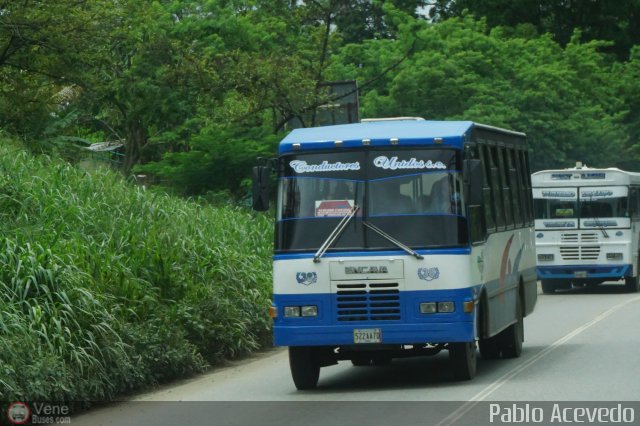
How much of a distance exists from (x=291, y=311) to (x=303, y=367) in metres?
→ 0.76

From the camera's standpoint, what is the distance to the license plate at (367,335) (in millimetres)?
13070

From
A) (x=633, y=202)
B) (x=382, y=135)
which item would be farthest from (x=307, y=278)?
(x=633, y=202)

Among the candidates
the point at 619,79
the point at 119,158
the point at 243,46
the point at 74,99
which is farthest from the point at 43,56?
the point at 619,79

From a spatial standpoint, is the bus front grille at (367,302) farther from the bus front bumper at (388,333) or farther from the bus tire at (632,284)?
the bus tire at (632,284)

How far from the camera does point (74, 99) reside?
30.2 meters

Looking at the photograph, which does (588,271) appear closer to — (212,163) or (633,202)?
(633,202)

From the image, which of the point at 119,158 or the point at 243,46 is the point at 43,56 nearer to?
the point at 243,46

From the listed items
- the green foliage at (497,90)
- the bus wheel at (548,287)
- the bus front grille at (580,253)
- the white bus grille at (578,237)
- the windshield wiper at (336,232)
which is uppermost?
the green foliage at (497,90)

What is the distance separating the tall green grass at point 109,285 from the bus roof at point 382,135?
8.72 ft

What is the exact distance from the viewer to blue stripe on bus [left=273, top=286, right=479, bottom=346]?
13008mm

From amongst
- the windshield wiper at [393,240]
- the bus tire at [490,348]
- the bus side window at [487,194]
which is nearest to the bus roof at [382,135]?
the bus side window at [487,194]

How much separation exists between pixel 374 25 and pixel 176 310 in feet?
156

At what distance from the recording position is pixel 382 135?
539 inches

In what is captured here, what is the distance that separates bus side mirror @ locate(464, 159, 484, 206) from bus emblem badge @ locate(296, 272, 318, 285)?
1.85 meters
